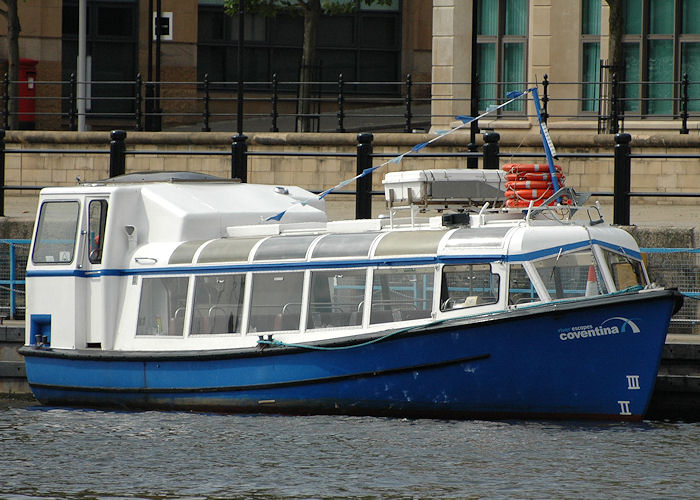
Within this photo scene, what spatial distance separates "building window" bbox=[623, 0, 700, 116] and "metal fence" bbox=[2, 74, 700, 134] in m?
0.05

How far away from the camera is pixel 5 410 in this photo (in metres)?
16.3

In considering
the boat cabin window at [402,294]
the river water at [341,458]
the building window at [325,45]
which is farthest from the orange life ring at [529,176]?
the building window at [325,45]

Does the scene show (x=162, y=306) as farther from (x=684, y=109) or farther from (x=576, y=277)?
(x=684, y=109)

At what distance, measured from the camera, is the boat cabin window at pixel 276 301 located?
15.1 m

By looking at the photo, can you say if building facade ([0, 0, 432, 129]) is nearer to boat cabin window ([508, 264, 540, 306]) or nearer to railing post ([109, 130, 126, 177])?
railing post ([109, 130, 126, 177])

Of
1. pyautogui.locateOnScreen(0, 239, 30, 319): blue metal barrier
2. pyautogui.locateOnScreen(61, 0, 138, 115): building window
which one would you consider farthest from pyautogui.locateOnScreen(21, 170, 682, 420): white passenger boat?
pyautogui.locateOnScreen(61, 0, 138, 115): building window

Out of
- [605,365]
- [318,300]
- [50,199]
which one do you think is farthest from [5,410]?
[605,365]

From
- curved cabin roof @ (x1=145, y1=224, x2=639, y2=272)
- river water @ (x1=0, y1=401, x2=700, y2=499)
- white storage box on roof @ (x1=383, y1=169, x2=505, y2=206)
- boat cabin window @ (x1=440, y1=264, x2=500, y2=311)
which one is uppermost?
white storage box on roof @ (x1=383, y1=169, x2=505, y2=206)

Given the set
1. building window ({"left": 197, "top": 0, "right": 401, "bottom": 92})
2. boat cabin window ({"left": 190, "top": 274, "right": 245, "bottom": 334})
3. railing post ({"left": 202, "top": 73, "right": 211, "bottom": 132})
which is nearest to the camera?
boat cabin window ({"left": 190, "top": 274, "right": 245, "bottom": 334})

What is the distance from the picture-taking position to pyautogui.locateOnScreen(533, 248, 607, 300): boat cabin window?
46.4ft

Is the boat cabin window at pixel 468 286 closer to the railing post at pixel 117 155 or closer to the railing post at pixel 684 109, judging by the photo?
the railing post at pixel 117 155

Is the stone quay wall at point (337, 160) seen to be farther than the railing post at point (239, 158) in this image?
Yes

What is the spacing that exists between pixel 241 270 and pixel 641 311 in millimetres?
4029

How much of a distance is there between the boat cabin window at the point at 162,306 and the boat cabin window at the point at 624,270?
4.34m
